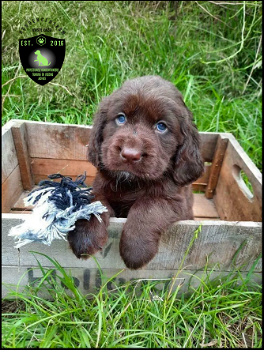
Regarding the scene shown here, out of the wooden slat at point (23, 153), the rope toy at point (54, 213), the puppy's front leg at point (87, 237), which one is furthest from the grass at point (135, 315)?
the wooden slat at point (23, 153)

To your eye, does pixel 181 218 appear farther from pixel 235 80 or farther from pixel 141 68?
pixel 235 80

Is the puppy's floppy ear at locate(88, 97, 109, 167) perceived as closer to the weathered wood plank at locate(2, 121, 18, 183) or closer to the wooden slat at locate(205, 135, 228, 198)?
the weathered wood plank at locate(2, 121, 18, 183)

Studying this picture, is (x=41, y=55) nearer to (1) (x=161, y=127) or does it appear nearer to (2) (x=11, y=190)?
(2) (x=11, y=190)

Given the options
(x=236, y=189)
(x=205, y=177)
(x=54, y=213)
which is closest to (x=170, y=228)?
(x=54, y=213)

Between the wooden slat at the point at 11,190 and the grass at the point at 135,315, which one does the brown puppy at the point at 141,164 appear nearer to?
the grass at the point at 135,315

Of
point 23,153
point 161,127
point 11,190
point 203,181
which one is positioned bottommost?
point 203,181

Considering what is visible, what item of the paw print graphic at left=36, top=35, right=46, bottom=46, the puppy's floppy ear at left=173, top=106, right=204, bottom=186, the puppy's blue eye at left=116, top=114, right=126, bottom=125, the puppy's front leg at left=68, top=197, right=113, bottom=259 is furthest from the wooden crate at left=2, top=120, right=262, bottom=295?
the paw print graphic at left=36, top=35, right=46, bottom=46
